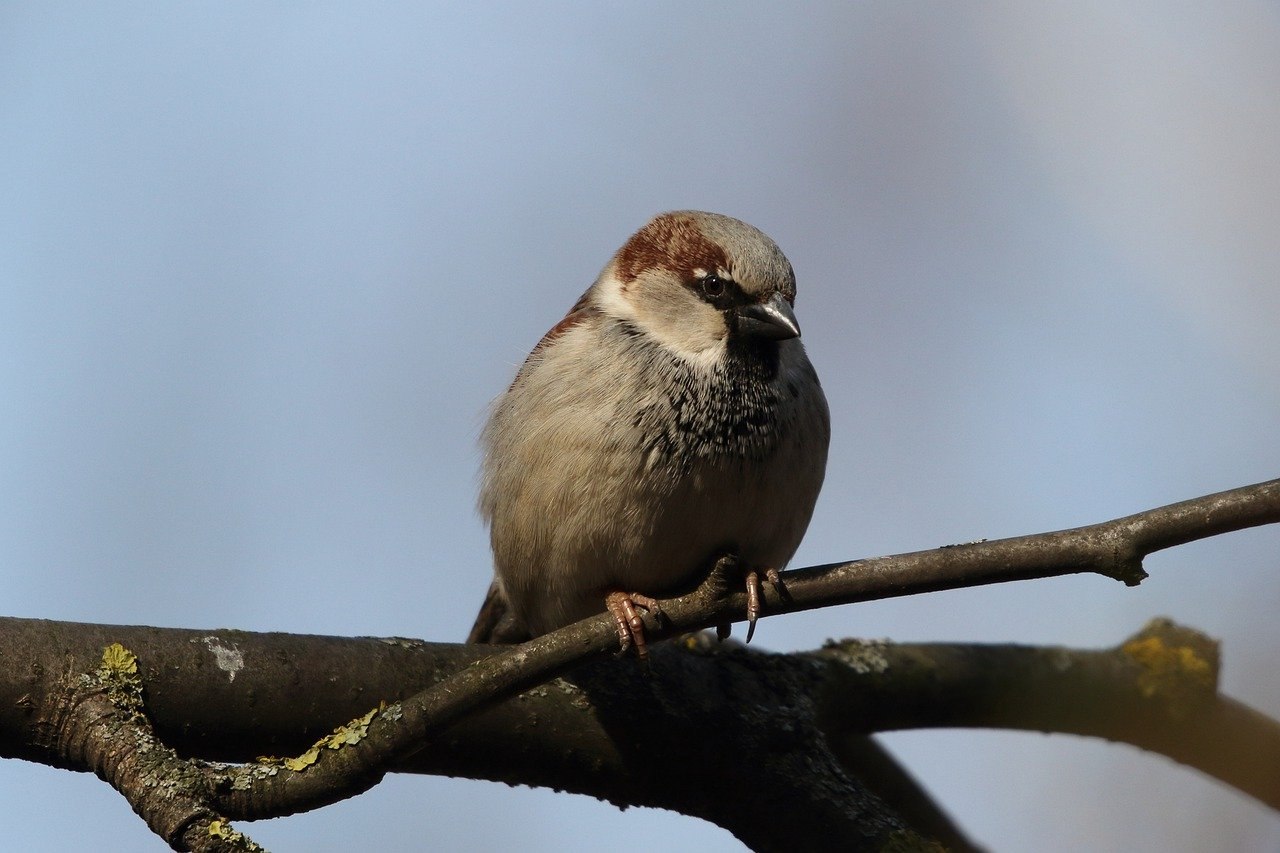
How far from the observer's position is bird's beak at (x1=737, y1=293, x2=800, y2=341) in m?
Answer: 3.60

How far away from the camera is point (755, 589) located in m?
3.13

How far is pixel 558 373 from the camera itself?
3848 mm

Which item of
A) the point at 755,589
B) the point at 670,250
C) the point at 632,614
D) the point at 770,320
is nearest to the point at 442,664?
the point at 632,614

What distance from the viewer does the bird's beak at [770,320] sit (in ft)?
11.8

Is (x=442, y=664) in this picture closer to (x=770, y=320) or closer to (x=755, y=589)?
(x=755, y=589)

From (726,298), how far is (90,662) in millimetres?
1931

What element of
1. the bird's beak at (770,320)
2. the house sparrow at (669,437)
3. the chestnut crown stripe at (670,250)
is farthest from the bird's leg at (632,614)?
the chestnut crown stripe at (670,250)

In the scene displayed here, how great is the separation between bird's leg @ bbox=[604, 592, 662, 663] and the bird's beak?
2.61ft

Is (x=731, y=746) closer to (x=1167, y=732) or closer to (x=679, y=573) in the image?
(x=679, y=573)

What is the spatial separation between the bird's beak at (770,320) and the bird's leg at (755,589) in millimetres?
685

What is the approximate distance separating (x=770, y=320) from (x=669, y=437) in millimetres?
430

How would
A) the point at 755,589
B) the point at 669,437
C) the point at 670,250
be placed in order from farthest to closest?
the point at 670,250, the point at 669,437, the point at 755,589

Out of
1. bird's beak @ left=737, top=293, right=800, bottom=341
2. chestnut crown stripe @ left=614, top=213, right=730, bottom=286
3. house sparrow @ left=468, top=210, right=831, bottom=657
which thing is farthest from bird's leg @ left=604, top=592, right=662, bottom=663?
chestnut crown stripe @ left=614, top=213, right=730, bottom=286

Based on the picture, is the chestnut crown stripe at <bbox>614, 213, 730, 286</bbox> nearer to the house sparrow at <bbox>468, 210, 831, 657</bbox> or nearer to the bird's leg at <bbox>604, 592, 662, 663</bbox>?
the house sparrow at <bbox>468, 210, 831, 657</bbox>
